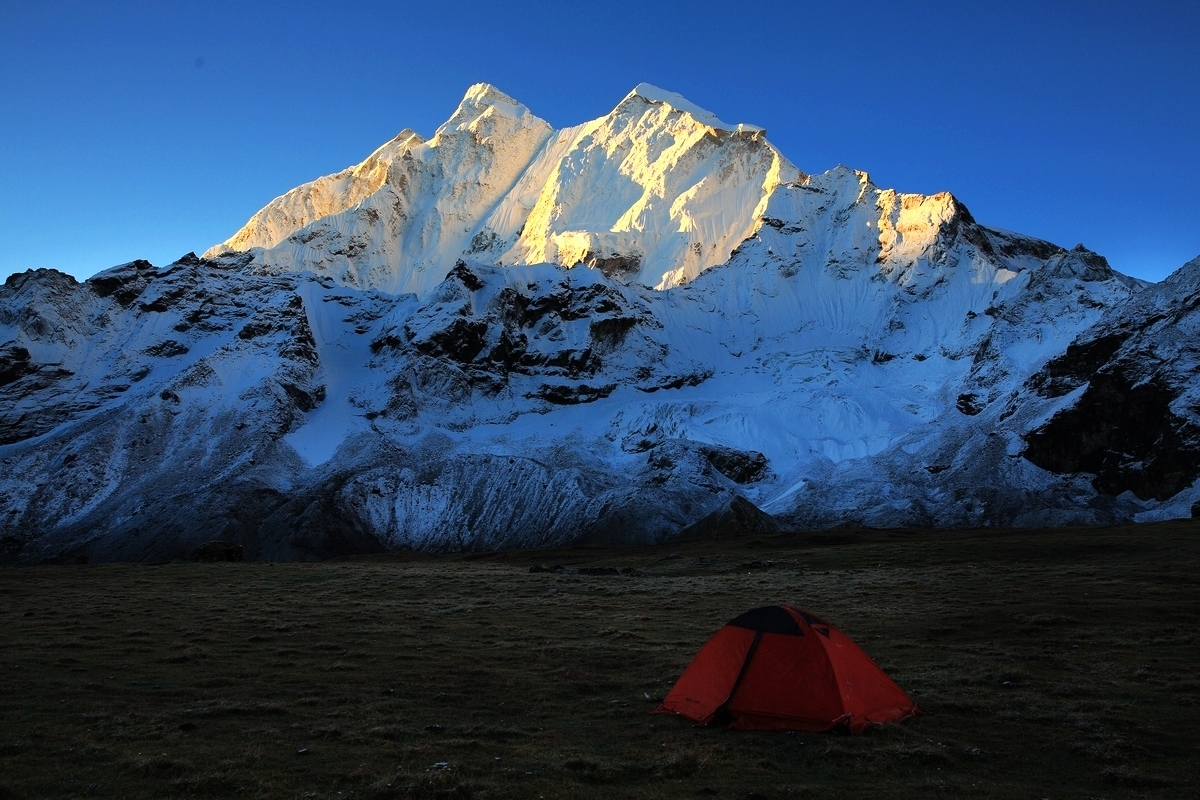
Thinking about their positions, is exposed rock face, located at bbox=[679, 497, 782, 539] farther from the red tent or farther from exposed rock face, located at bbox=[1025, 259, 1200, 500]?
the red tent

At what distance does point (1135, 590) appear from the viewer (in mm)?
39656

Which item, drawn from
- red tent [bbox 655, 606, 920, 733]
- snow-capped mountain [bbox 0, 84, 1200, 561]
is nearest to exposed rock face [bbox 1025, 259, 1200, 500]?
snow-capped mountain [bbox 0, 84, 1200, 561]

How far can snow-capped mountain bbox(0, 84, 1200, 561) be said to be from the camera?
4589 inches

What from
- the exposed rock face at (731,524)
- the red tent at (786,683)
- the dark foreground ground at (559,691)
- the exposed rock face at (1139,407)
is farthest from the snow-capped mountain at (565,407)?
the red tent at (786,683)

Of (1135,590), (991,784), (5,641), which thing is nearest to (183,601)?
(5,641)

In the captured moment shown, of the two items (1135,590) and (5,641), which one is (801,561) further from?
(5,641)

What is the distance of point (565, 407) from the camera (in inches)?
6663

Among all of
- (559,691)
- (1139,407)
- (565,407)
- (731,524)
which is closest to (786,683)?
(559,691)

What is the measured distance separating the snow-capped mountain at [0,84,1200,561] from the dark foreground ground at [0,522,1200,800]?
232 ft

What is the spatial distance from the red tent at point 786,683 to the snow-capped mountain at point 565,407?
9081 cm

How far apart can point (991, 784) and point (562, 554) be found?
85.0 m

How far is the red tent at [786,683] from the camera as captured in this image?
19.6 metres

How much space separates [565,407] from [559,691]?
145m

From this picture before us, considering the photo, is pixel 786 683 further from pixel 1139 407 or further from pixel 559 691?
pixel 1139 407
